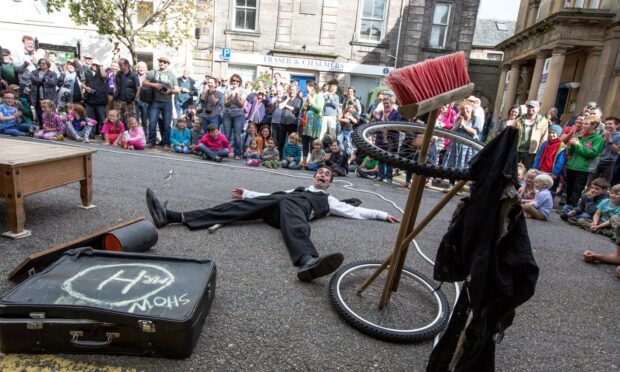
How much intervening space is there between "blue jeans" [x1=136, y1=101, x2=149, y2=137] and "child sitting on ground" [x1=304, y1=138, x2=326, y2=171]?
4144 mm

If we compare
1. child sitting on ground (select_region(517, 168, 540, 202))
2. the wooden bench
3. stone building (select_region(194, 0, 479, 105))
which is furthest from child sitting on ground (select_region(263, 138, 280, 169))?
stone building (select_region(194, 0, 479, 105))

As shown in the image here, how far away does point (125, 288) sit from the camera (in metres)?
2.16

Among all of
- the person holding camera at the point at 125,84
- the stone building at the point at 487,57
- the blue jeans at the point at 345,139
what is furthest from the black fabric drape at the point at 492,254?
the stone building at the point at 487,57

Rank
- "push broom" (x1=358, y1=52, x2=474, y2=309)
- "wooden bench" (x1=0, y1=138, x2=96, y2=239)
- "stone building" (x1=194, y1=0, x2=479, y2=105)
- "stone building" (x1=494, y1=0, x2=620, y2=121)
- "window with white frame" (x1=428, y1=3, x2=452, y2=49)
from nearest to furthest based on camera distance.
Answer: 1. "push broom" (x1=358, y1=52, x2=474, y2=309)
2. "wooden bench" (x1=0, y1=138, x2=96, y2=239)
3. "stone building" (x1=494, y1=0, x2=620, y2=121)
4. "stone building" (x1=194, y1=0, x2=479, y2=105)
5. "window with white frame" (x1=428, y1=3, x2=452, y2=49)

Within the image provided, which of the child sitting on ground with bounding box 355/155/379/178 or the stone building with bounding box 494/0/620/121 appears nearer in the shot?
the child sitting on ground with bounding box 355/155/379/178

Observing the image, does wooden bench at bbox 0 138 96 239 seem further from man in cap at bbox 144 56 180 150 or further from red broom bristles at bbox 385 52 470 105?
man in cap at bbox 144 56 180 150

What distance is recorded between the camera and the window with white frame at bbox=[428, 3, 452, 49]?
1764 centimetres

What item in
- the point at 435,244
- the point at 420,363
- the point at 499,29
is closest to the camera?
the point at 420,363

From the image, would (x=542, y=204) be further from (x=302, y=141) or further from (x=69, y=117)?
(x=69, y=117)

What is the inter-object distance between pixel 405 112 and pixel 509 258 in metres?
0.91

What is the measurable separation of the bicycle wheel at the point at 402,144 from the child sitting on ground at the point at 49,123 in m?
8.61

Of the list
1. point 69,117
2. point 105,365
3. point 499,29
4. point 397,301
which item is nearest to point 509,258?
point 397,301

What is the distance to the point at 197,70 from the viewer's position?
17984 mm

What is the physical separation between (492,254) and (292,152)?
7.26 m
